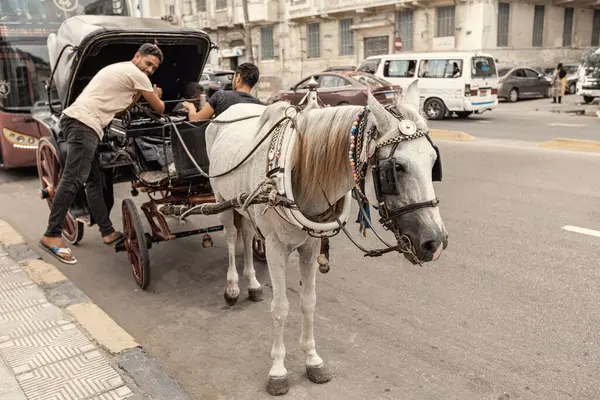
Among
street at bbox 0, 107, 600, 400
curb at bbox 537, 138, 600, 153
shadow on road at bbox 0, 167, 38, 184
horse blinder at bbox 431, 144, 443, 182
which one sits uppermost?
horse blinder at bbox 431, 144, 443, 182

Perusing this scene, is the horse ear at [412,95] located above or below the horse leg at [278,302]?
above

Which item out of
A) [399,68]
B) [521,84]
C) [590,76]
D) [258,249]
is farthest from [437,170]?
[521,84]

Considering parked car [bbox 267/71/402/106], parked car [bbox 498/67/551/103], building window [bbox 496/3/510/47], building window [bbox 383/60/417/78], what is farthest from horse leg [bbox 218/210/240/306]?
building window [bbox 496/3/510/47]

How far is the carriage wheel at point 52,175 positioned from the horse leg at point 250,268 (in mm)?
2153

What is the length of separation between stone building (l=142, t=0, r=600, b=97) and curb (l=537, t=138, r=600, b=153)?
1321 cm

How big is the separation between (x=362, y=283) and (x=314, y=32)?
103 ft

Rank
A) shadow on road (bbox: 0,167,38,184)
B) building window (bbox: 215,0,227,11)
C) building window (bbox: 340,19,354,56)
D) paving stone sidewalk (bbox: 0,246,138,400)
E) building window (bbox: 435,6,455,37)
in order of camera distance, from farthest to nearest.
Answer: building window (bbox: 215,0,227,11) → building window (bbox: 340,19,354,56) → building window (bbox: 435,6,455,37) → shadow on road (bbox: 0,167,38,184) → paving stone sidewalk (bbox: 0,246,138,400)

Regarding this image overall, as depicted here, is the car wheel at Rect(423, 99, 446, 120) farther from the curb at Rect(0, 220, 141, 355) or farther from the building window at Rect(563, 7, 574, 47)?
the building window at Rect(563, 7, 574, 47)

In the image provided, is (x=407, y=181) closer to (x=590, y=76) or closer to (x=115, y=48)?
(x=115, y=48)

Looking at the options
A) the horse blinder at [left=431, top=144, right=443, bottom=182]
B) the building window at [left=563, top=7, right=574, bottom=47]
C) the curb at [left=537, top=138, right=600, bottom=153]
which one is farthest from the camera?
the building window at [left=563, top=7, right=574, bottom=47]

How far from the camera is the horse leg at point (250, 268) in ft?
15.0

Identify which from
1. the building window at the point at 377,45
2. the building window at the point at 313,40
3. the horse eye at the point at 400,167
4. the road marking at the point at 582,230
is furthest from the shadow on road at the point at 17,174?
the building window at the point at 313,40

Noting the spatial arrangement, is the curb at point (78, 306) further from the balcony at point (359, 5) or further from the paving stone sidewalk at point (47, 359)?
the balcony at point (359, 5)

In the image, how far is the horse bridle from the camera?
2469 mm
